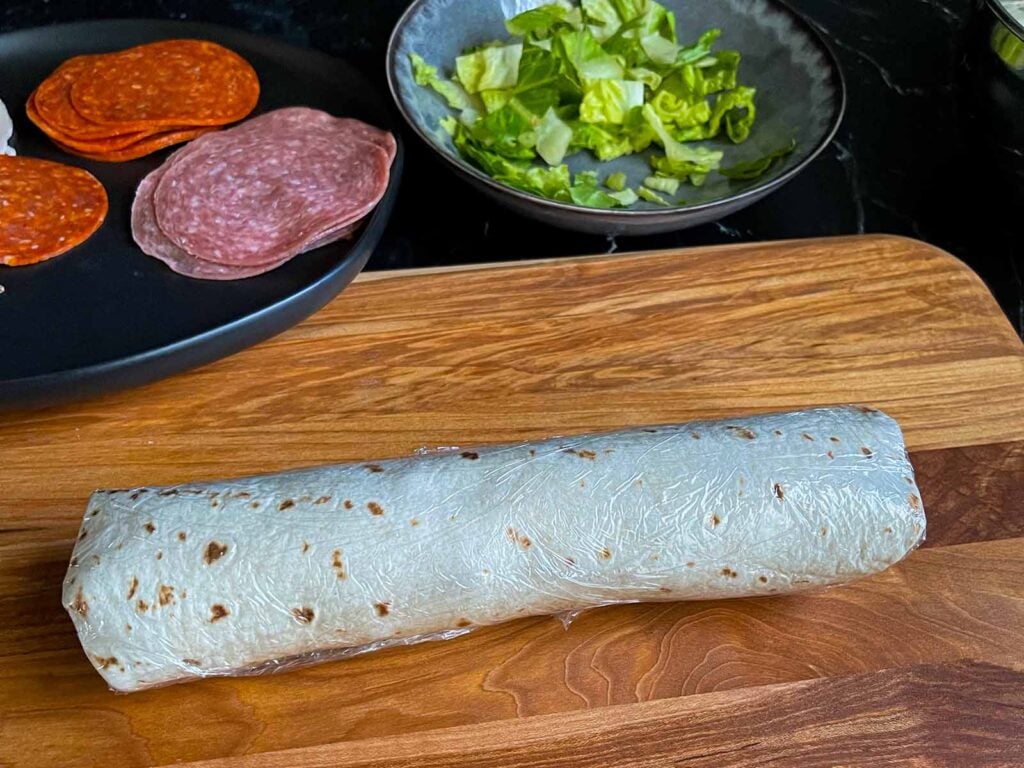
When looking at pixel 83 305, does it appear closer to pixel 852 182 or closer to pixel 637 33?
pixel 637 33

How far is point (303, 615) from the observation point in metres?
1.24

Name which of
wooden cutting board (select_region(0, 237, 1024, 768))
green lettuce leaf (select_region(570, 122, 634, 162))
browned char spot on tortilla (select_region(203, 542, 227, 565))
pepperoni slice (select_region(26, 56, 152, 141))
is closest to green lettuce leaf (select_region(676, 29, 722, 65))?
green lettuce leaf (select_region(570, 122, 634, 162))

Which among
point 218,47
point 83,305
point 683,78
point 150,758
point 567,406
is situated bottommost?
point 150,758

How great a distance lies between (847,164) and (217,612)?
5.96 ft

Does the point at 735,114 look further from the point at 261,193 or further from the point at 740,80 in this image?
the point at 261,193

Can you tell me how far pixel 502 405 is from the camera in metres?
1.60

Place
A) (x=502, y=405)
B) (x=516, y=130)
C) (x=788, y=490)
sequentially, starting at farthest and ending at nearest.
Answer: (x=516, y=130) < (x=502, y=405) < (x=788, y=490)

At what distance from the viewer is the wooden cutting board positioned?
4.11ft

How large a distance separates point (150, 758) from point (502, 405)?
2.41 ft

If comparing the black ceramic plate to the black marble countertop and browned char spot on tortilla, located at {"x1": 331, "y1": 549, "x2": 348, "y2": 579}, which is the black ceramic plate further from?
browned char spot on tortilla, located at {"x1": 331, "y1": 549, "x2": 348, "y2": 579}

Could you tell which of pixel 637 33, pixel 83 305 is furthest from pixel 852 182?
pixel 83 305

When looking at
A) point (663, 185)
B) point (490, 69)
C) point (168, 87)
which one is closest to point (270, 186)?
point (168, 87)

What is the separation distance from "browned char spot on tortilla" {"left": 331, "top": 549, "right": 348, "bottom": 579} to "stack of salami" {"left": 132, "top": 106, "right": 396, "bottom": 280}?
2.19 ft

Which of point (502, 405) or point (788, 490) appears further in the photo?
point (502, 405)
